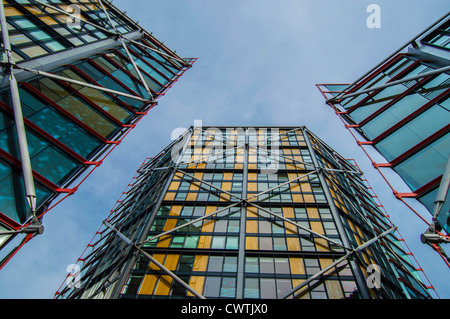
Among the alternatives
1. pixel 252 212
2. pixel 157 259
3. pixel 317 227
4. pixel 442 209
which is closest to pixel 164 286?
pixel 157 259

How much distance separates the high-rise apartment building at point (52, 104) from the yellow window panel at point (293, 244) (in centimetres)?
1377

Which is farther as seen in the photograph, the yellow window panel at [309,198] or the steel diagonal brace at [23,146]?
the yellow window panel at [309,198]

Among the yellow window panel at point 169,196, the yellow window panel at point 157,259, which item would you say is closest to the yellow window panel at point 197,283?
the yellow window panel at point 157,259

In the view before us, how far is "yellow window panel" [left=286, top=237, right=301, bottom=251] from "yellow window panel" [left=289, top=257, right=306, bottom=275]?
0.86 m

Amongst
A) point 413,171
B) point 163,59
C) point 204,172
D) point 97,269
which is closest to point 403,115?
point 413,171

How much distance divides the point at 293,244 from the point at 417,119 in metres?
11.1

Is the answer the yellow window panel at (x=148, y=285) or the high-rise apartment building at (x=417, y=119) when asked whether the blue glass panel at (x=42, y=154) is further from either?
the high-rise apartment building at (x=417, y=119)

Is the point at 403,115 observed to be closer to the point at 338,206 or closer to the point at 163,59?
the point at 338,206

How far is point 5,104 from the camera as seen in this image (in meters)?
13.7

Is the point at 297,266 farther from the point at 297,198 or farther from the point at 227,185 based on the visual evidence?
the point at 227,185

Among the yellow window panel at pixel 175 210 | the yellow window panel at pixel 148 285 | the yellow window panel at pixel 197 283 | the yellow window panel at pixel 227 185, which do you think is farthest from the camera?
the yellow window panel at pixel 227 185

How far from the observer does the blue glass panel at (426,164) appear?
13.0m

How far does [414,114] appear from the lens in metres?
15.8
